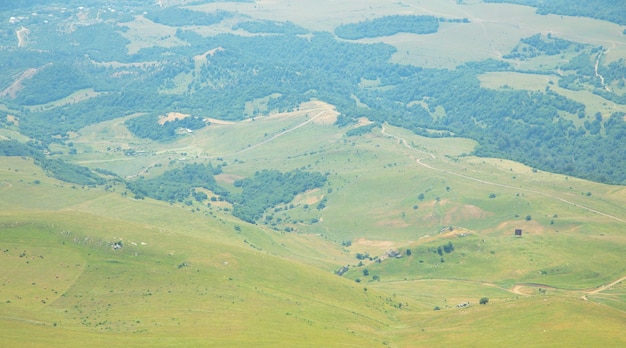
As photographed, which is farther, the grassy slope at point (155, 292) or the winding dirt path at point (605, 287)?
the winding dirt path at point (605, 287)

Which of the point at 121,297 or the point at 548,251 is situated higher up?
the point at 121,297

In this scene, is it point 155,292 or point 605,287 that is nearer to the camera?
point 155,292

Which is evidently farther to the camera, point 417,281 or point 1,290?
point 417,281

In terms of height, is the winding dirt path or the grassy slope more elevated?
the grassy slope

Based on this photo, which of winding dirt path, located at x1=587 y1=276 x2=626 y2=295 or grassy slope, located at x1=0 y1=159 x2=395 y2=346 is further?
winding dirt path, located at x1=587 y1=276 x2=626 y2=295

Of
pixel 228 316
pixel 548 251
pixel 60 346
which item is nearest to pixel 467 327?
pixel 228 316

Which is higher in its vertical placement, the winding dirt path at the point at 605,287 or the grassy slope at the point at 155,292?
the grassy slope at the point at 155,292

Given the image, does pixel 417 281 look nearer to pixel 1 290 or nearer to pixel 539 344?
pixel 539 344

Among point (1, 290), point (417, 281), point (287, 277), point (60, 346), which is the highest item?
point (60, 346)

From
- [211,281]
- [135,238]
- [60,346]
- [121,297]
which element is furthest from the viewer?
[135,238]

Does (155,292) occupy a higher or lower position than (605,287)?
higher

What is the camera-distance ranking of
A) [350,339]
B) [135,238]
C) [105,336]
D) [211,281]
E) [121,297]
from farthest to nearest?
[135,238]
[211,281]
[121,297]
[350,339]
[105,336]
